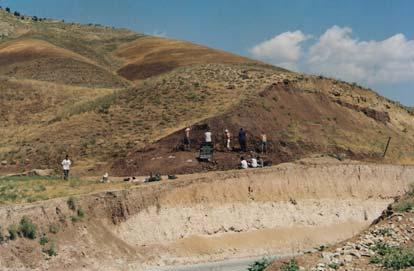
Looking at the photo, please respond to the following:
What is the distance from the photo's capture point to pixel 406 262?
1644 cm

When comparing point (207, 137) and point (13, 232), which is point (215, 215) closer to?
point (207, 137)

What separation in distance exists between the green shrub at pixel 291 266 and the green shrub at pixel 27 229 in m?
13.1

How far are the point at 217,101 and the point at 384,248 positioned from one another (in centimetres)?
3288

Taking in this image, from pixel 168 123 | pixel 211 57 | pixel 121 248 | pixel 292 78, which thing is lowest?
pixel 121 248

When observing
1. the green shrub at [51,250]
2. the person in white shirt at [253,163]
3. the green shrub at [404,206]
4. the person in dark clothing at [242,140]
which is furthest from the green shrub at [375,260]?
the person in dark clothing at [242,140]

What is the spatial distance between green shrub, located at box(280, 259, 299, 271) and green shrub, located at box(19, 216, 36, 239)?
43.0 feet

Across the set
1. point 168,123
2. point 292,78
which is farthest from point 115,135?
point 292,78

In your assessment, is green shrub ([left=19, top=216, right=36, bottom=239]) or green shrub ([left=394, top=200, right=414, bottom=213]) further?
green shrub ([left=19, top=216, right=36, bottom=239])

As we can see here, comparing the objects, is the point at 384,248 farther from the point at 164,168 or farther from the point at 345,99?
the point at 345,99

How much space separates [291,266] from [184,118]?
102ft

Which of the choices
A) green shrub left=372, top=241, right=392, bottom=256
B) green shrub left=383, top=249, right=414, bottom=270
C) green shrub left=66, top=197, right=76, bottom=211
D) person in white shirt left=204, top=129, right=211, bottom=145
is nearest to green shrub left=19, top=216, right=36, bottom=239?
green shrub left=66, top=197, right=76, bottom=211

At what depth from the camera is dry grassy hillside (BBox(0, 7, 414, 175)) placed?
1704 inches

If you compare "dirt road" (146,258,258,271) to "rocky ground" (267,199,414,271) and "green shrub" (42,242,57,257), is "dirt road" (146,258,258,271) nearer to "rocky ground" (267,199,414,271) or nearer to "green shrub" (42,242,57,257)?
"green shrub" (42,242,57,257)

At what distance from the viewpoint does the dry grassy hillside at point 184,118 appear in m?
43.3
